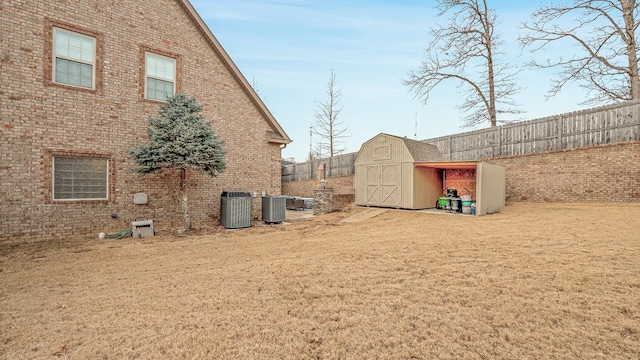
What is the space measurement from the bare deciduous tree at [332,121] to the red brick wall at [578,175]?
47.4 feet

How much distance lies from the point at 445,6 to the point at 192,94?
17637 millimetres

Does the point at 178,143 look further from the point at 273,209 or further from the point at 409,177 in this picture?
the point at 409,177

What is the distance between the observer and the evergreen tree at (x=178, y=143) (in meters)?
7.66

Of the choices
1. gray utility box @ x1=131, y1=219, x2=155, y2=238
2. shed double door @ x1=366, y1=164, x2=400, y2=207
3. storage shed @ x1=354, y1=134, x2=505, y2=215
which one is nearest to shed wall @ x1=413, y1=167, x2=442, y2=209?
storage shed @ x1=354, y1=134, x2=505, y2=215

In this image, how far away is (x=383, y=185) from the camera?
1223 cm

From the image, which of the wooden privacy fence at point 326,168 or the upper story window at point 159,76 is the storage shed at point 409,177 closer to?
the wooden privacy fence at point 326,168

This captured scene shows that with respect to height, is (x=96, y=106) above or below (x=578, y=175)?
above

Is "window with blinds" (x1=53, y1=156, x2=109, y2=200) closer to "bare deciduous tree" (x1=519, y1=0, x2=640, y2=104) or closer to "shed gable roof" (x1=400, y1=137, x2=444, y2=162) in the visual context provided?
"shed gable roof" (x1=400, y1=137, x2=444, y2=162)

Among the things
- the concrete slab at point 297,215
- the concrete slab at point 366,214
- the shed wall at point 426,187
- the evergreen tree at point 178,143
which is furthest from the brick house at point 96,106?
the shed wall at point 426,187

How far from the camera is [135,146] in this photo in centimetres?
834

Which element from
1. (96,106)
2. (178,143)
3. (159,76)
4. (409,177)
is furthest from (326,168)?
(96,106)

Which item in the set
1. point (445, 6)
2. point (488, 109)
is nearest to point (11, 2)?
point (445, 6)

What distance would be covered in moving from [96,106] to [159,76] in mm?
2102

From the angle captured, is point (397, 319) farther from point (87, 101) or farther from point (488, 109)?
point (488, 109)
